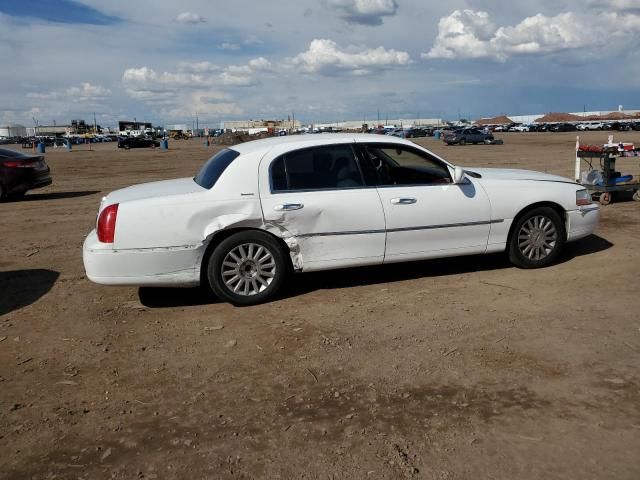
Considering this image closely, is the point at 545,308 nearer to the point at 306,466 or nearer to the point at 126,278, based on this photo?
the point at 306,466

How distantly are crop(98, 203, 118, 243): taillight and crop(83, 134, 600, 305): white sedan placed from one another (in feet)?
0.04

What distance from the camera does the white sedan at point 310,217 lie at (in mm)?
5172

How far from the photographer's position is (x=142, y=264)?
5.15m

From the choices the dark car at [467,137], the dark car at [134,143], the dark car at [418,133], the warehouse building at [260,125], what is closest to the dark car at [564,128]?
the dark car at [418,133]

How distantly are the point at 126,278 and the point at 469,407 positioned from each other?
3.22 metres

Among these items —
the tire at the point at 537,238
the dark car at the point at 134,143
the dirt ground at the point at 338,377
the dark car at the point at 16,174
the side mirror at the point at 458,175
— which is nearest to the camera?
the dirt ground at the point at 338,377

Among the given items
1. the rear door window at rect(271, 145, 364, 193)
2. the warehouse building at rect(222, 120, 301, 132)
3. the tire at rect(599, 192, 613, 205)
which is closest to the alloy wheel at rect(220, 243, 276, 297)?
the rear door window at rect(271, 145, 364, 193)

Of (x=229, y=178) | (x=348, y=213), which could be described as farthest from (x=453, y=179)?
(x=229, y=178)

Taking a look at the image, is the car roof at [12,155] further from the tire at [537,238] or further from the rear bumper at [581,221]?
the rear bumper at [581,221]

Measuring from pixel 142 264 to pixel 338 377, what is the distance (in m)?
2.24

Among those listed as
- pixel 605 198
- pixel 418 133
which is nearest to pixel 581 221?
pixel 605 198

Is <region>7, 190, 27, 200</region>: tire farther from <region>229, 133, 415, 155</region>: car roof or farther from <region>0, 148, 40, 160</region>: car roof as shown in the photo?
<region>229, 133, 415, 155</region>: car roof

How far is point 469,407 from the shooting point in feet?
11.3

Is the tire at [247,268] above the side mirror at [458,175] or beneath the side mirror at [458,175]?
beneath
